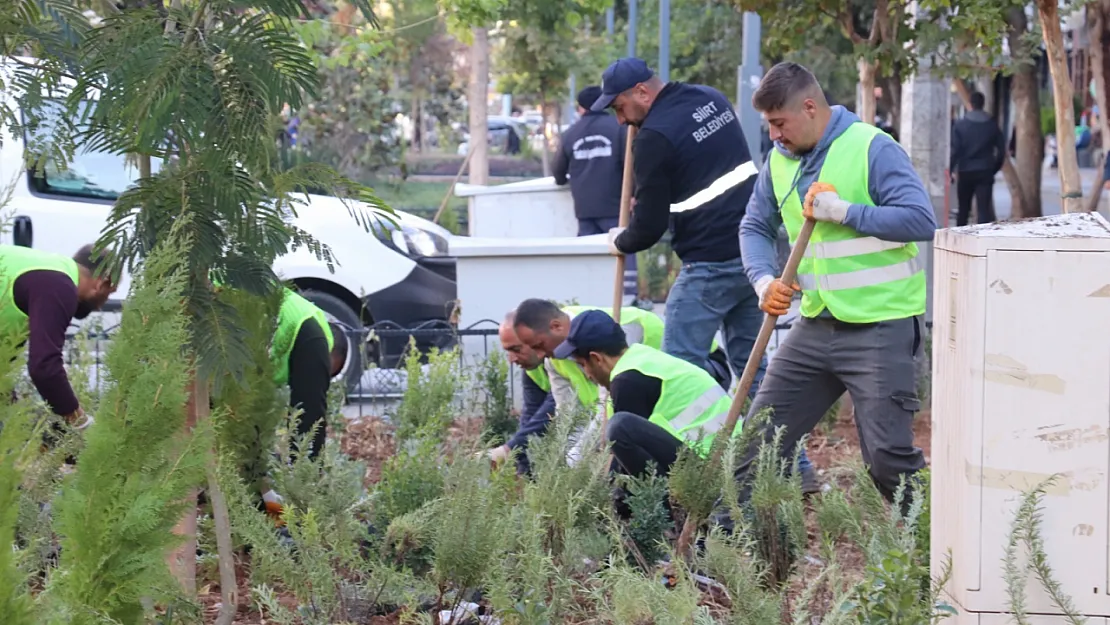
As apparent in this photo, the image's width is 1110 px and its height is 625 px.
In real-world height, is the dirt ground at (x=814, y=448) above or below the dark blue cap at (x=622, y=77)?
below

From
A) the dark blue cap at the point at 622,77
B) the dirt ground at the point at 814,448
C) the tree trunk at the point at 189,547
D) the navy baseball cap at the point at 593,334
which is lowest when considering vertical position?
the dirt ground at the point at 814,448

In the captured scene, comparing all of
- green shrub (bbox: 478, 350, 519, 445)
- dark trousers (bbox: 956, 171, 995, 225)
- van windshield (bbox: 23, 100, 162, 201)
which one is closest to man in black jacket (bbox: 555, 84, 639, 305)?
green shrub (bbox: 478, 350, 519, 445)

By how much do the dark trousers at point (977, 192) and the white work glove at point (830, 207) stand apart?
41.3ft

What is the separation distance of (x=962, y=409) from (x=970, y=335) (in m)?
0.16

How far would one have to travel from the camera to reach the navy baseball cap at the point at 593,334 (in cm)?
515

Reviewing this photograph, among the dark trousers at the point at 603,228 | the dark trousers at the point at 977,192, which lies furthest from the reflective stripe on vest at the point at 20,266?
the dark trousers at the point at 977,192

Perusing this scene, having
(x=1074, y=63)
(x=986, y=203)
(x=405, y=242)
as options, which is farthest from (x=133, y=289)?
(x=1074, y=63)

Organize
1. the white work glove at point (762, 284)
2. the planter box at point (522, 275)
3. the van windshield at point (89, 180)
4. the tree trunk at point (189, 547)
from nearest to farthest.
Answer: the tree trunk at point (189, 547) < the white work glove at point (762, 284) < the planter box at point (522, 275) < the van windshield at point (89, 180)

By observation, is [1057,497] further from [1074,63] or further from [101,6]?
Result: [1074,63]

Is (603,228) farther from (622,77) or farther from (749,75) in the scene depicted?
(622,77)

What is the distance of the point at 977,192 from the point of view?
16.7 metres

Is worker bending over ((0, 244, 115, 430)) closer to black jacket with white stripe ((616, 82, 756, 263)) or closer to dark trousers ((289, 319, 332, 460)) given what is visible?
dark trousers ((289, 319, 332, 460))

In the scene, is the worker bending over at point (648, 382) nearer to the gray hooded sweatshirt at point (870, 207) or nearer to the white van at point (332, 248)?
the gray hooded sweatshirt at point (870, 207)

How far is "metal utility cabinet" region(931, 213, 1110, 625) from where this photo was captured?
2.67 m
